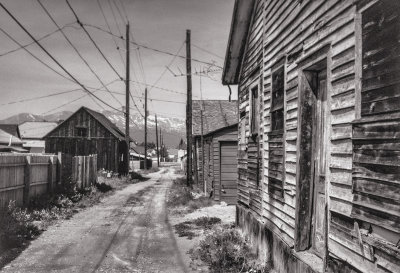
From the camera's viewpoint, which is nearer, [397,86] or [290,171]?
[397,86]

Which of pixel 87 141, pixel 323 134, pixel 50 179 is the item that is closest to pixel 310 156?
pixel 323 134

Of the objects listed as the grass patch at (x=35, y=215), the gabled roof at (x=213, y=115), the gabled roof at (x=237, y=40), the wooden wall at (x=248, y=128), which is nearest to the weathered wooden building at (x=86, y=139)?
the gabled roof at (x=213, y=115)

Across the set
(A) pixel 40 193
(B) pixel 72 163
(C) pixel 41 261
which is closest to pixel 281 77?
(C) pixel 41 261

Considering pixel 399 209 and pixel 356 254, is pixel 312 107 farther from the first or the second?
pixel 399 209

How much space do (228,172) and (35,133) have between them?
63.8 m

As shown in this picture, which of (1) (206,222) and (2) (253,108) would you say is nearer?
(2) (253,108)

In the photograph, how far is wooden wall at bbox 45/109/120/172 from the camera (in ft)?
117

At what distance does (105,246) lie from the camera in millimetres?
9180

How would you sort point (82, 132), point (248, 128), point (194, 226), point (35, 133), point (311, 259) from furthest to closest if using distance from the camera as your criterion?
1. point (35, 133)
2. point (82, 132)
3. point (194, 226)
4. point (248, 128)
5. point (311, 259)

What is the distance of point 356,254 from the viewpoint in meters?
3.89

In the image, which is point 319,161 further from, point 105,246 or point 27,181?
point 27,181

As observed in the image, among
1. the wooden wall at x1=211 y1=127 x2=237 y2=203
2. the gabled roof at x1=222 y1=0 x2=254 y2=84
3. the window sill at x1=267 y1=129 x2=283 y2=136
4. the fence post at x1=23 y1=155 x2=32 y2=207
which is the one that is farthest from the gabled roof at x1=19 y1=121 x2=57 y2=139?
the window sill at x1=267 y1=129 x2=283 y2=136

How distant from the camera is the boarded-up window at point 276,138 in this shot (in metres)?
6.73

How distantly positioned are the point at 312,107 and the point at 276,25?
7.20 ft
